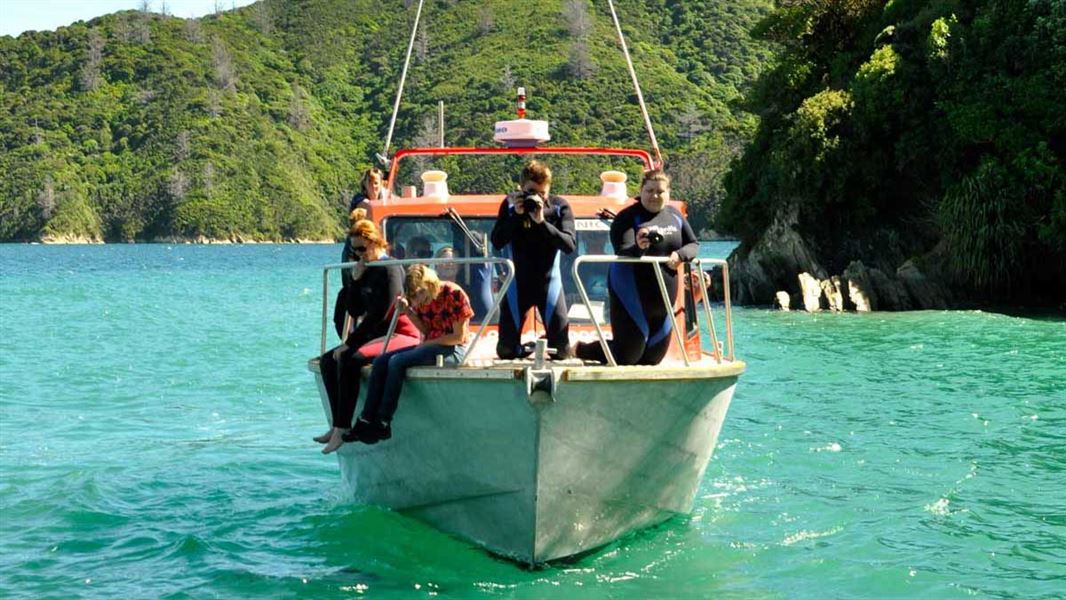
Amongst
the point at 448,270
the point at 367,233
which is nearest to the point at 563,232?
the point at 367,233

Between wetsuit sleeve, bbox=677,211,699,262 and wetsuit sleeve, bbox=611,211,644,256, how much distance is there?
1.09 ft

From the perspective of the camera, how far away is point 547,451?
885 centimetres

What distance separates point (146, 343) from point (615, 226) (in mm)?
22807

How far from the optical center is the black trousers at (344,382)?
9648 mm

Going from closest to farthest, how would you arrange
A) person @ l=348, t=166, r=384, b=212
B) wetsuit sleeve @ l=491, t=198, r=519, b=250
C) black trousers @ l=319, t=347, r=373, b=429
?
wetsuit sleeve @ l=491, t=198, r=519, b=250
black trousers @ l=319, t=347, r=373, b=429
person @ l=348, t=166, r=384, b=212

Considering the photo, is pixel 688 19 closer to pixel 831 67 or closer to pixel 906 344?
pixel 831 67

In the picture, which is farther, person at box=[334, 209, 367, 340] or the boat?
person at box=[334, 209, 367, 340]

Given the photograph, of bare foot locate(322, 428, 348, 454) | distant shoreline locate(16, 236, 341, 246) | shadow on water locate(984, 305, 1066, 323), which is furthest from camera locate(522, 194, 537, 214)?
distant shoreline locate(16, 236, 341, 246)

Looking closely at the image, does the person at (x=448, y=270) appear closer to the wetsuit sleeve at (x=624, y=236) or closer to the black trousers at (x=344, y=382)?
the black trousers at (x=344, y=382)

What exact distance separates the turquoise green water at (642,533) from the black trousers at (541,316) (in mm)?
1496

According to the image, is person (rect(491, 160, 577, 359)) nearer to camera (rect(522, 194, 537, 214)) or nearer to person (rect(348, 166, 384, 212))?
camera (rect(522, 194, 537, 214))

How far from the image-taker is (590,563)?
31.7 ft

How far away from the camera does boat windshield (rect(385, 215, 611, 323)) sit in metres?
11.3

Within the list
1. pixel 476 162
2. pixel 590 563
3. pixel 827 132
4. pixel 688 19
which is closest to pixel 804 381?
pixel 590 563
